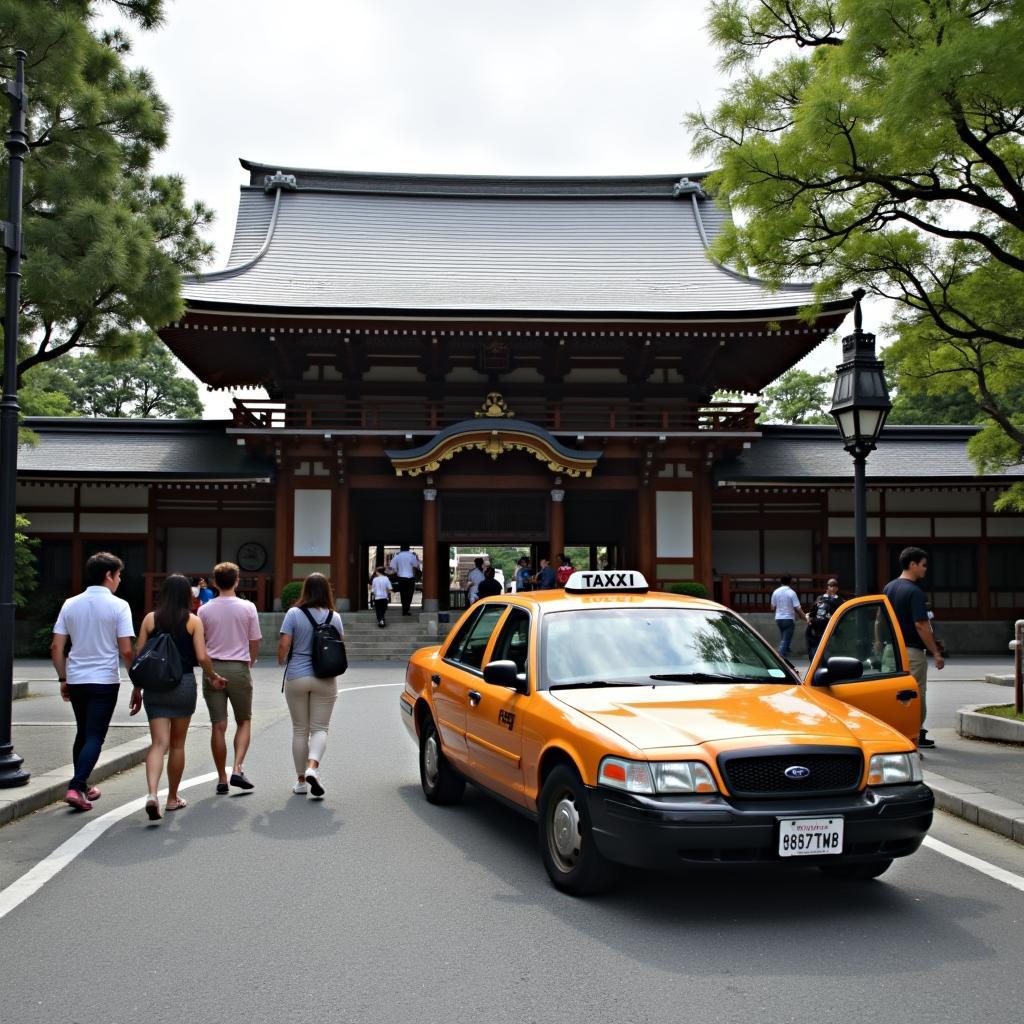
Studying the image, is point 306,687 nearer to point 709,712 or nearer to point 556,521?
point 709,712

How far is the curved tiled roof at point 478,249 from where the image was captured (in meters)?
26.2

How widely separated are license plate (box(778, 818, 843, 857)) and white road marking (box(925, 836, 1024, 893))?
1.51 metres

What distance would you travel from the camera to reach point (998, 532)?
26000 mm

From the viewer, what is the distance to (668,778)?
4.72 metres

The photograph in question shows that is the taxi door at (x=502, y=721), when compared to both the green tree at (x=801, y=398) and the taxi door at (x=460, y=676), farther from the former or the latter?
the green tree at (x=801, y=398)

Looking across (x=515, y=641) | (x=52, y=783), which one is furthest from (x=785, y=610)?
(x=52, y=783)

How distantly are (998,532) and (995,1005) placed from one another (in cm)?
2468

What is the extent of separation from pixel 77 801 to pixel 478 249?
85.0ft

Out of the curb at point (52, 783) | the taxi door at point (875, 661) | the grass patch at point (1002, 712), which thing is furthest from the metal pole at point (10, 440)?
the grass patch at point (1002, 712)

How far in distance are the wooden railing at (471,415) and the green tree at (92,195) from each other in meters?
11.2

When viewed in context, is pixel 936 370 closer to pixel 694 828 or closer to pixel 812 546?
pixel 694 828

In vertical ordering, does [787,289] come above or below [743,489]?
above

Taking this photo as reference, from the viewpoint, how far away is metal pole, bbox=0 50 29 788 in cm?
791

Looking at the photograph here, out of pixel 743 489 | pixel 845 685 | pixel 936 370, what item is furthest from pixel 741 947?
pixel 743 489
